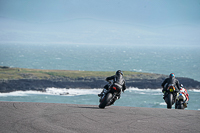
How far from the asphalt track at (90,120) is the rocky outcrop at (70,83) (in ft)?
190

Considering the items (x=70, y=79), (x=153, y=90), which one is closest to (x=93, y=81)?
(x=70, y=79)

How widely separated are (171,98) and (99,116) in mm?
4657

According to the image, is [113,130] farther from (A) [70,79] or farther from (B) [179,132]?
(A) [70,79]

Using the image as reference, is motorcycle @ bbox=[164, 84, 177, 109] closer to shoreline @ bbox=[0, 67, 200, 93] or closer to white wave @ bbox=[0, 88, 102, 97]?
white wave @ bbox=[0, 88, 102, 97]

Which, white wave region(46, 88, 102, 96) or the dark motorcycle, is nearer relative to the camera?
the dark motorcycle

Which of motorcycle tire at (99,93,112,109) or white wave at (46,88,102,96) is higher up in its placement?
motorcycle tire at (99,93,112,109)

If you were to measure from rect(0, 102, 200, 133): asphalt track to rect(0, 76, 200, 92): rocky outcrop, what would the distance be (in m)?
58.1

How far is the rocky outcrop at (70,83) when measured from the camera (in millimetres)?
71200

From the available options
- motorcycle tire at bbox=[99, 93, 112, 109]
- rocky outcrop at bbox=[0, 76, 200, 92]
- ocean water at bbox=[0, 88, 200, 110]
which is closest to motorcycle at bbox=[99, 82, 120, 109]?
motorcycle tire at bbox=[99, 93, 112, 109]

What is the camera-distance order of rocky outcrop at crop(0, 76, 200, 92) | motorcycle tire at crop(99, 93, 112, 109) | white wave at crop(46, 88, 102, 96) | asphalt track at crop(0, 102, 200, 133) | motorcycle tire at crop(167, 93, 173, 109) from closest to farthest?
asphalt track at crop(0, 102, 200, 133), motorcycle tire at crop(99, 93, 112, 109), motorcycle tire at crop(167, 93, 173, 109), white wave at crop(46, 88, 102, 96), rocky outcrop at crop(0, 76, 200, 92)

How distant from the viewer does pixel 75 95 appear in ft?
208

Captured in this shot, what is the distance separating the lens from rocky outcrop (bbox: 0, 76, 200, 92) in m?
71.2

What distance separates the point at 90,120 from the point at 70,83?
225 ft

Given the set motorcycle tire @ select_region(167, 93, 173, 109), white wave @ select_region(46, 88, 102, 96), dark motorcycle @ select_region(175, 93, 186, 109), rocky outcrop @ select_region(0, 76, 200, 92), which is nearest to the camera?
motorcycle tire @ select_region(167, 93, 173, 109)
